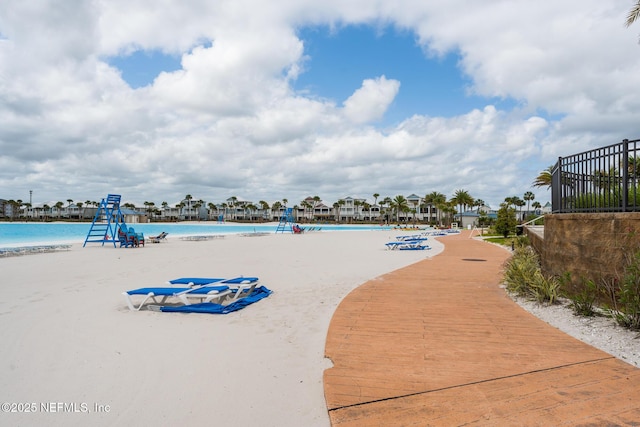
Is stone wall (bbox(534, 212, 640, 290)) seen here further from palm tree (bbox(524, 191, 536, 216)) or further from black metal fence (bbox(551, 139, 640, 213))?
palm tree (bbox(524, 191, 536, 216))

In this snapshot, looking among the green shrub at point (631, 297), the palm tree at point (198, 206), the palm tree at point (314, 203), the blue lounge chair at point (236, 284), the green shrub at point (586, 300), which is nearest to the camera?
the green shrub at point (631, 297)

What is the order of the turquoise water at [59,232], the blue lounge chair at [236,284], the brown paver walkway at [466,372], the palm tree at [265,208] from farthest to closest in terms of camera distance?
the palm tree at [265,208] → the turquoise water at [59,232] → the blue lounge chair at [236,284] → the brown paver walkway at [466,372]

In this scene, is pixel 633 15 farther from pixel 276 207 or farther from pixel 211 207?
pixel 211 207

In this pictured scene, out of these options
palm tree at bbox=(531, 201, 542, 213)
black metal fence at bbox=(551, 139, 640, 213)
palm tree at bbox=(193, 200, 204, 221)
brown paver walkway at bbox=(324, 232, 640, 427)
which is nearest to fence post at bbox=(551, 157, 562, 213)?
black metal fence at bbox=(551, 139, 640, 213)

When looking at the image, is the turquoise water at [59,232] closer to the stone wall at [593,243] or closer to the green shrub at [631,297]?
the stone wall at [593,243]

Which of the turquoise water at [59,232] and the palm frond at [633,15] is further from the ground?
the palm frond at [633,15]

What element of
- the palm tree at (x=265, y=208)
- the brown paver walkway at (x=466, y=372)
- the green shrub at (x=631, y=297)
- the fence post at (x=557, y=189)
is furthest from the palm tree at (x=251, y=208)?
the green shrub at (x=631, y=297)

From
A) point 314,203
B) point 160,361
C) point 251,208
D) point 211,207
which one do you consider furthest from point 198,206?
point 160,361

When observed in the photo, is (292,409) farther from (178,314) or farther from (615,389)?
(178,314)

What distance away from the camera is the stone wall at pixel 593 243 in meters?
5.62

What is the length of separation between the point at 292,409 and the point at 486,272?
901 centimetres

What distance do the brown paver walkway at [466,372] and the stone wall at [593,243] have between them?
122cm

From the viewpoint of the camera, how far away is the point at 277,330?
5.85 m

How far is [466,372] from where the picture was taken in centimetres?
402
